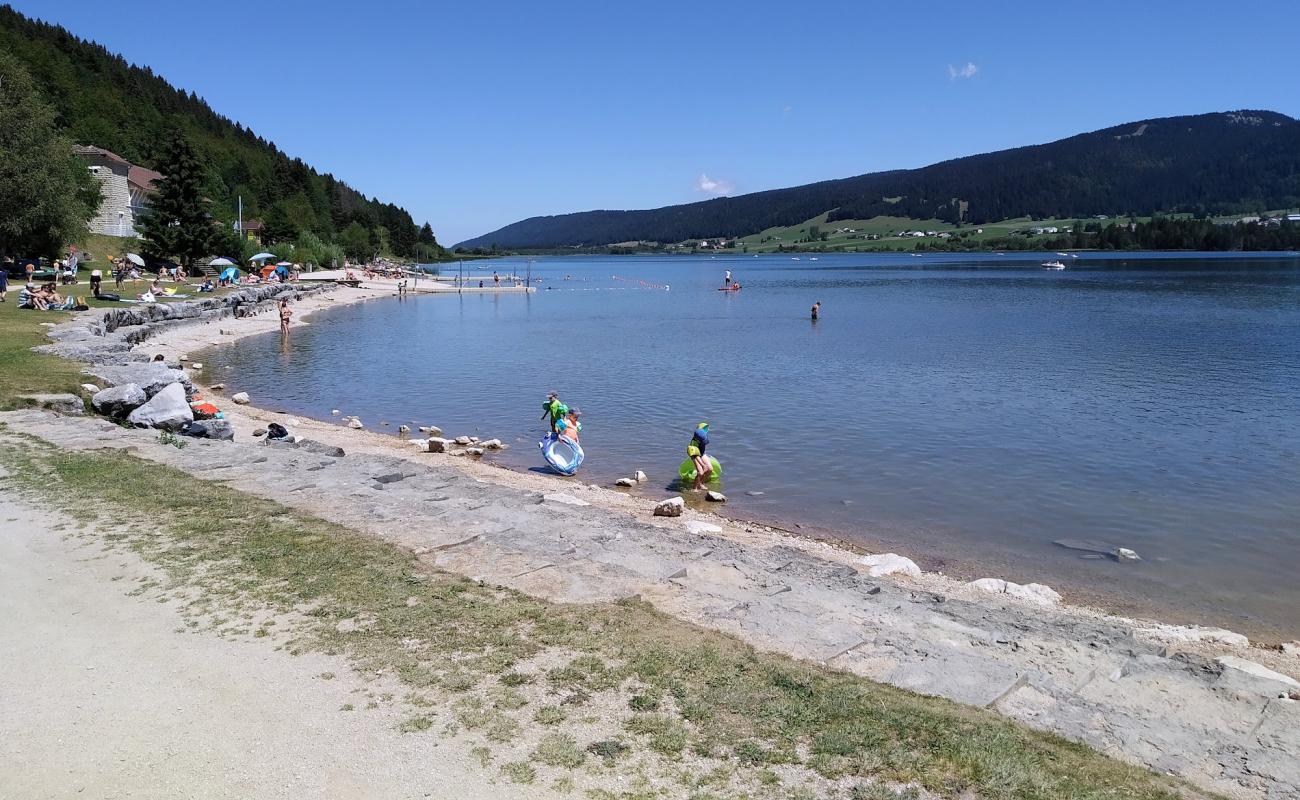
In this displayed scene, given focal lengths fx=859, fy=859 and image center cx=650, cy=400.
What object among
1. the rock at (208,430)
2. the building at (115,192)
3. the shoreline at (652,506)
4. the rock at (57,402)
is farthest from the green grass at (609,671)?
the building at (115,192)

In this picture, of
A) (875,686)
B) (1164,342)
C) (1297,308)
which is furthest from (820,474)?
(1297,308)

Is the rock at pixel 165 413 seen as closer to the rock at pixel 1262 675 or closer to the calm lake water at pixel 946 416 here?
the calm lake water at pixel 946 416

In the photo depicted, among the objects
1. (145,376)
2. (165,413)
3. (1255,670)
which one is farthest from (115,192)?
(1255,670)

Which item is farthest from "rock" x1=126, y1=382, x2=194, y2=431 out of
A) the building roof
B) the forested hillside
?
the forested hillside

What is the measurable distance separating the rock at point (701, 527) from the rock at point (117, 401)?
13.4 metres

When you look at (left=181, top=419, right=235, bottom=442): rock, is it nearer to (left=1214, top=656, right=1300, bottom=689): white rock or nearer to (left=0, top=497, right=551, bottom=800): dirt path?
(left=0, top=497, right=551, bottom=800): dirt path

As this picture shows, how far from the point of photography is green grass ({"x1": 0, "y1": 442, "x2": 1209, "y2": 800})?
5.95 metres

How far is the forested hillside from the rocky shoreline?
307 ft

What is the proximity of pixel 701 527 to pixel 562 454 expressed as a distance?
21.6 ft

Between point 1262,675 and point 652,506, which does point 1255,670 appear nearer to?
point 1262,675

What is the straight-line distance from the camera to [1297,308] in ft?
203

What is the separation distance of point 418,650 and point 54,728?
2621mm

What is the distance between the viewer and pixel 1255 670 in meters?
8.59

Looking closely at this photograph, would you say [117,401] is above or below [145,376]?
below
